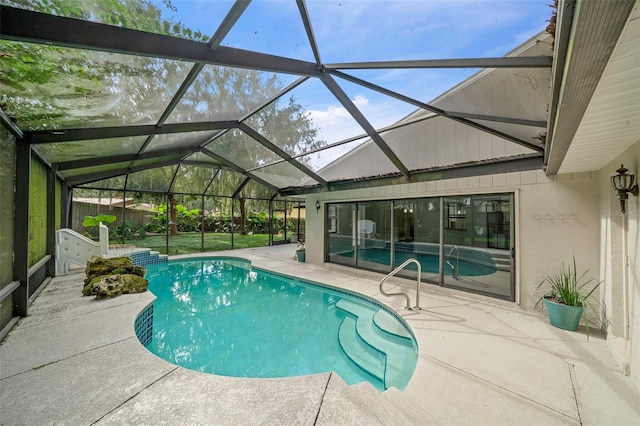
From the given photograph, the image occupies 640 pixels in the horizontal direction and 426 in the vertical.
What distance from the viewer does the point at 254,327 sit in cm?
508

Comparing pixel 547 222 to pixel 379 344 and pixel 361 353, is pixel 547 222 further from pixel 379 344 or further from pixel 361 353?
pixel 361 353

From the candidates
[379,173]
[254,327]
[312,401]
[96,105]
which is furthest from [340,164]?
[312,401]

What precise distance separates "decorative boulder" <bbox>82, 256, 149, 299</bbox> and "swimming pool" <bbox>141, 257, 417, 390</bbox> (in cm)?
82

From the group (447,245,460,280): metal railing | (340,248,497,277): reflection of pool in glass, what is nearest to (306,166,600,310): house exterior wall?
(340,248,497,277): reflection of pool in glass

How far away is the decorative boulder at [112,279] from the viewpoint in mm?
5000

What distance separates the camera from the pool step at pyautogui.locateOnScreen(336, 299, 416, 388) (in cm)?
356

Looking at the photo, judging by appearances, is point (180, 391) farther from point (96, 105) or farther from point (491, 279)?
point (491, 279)

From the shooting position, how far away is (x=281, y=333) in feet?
15.9

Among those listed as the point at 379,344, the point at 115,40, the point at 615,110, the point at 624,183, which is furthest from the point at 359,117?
the point at 379,344

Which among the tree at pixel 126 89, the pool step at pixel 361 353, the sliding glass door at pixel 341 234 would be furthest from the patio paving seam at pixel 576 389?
the sliding glass door at pixel 341 234

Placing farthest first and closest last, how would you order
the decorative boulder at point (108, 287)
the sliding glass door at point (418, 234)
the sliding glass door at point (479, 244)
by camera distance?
the sliding glass door at point (418, 234)
the sliding glass door at point (479, 244)
the decorative boulder at point (108, 287)

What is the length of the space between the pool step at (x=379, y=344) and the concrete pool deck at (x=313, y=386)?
1.40 feet

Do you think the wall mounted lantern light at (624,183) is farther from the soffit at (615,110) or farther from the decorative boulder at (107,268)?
the decorative boulder at (107,268)

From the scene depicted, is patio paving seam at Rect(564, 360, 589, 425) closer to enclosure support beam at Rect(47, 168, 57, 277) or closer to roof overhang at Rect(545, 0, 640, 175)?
roof overhang at Rect(545, 0, 640, 175)
